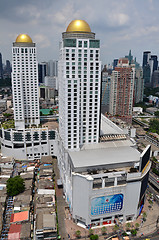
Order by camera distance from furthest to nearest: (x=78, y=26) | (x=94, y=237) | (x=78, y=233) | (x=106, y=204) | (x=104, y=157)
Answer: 1. (x=78, y=26)
2. (x=104, y=157)
3. (x=106, y=204)
4. (x=78, y=233)
5. (x=94, y=237)

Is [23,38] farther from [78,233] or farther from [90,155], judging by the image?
[78,233]

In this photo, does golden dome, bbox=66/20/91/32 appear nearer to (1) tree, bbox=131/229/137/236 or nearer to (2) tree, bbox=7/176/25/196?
(2) tree, bbox=7/176/25/196

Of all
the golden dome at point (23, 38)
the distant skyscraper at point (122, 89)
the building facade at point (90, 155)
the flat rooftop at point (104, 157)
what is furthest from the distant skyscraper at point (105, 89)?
the flat rooftop at point (104, 157)

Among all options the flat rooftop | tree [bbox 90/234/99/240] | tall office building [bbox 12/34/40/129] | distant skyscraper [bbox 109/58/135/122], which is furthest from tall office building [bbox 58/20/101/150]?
distant skyscraper [bbox 109/58/135/122]

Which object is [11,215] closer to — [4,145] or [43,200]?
[43,200]

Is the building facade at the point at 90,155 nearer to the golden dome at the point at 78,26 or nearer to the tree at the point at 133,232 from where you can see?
the golden dome at the point at 78,26

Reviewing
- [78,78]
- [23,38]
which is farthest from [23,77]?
[78,78]
